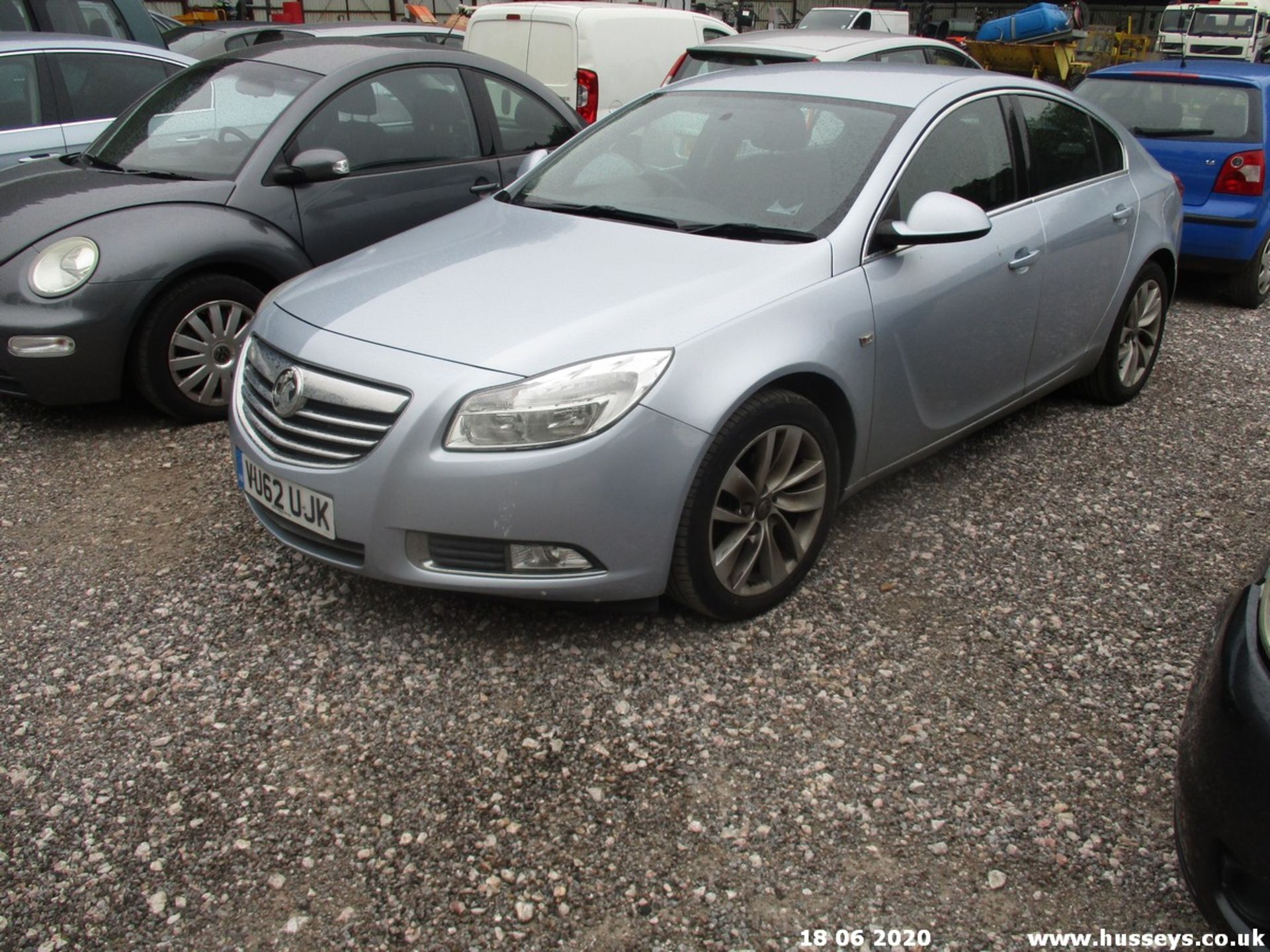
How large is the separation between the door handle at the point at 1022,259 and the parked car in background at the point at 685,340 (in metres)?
0.01

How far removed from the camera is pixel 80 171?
530cm

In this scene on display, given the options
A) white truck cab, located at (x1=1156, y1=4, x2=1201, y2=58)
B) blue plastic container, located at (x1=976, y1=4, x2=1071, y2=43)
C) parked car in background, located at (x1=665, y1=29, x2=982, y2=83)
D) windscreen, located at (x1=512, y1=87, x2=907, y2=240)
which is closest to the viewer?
windscreen, located at (x1=512, y1=87, x2=907, y2=240)

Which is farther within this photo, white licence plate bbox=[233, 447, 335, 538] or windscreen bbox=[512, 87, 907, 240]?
windscreen bbox=[512, 87, 907, 240]

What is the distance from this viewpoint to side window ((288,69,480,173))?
5.36 m

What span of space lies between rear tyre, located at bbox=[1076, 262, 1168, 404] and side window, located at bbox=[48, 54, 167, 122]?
18.1 feet

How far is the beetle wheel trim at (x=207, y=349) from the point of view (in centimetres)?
484

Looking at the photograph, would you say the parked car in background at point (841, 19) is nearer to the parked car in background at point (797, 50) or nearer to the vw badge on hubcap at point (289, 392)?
the parked car in background at point (797, 50)

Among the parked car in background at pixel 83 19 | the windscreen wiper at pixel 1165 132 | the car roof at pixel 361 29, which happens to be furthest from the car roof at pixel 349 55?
the windscreen wiper at pixel 1165 132

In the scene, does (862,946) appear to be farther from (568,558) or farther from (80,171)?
(80,171)

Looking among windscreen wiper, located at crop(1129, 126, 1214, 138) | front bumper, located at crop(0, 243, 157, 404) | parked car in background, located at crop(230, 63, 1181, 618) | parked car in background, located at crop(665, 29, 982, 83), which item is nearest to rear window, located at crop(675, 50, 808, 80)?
parked car in background, located at crop(665, 29, 982, 83)

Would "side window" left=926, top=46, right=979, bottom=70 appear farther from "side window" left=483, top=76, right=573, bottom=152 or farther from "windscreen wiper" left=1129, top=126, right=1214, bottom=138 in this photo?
Answer: "side window" left=483, top=76, right=573, bottom=152

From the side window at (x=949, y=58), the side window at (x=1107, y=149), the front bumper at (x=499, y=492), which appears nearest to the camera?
the front bumper at (x=499, y=492)

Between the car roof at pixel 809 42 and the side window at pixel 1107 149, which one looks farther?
the car roof at pixel 809 42
